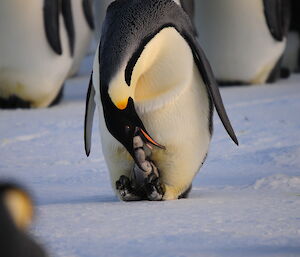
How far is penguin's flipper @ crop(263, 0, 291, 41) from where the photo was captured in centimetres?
770

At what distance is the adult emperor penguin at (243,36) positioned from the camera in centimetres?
775

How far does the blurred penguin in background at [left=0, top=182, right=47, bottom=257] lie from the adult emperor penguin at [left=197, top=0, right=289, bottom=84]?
6748 millimetres

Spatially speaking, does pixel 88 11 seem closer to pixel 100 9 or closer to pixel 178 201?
pixel 100 9

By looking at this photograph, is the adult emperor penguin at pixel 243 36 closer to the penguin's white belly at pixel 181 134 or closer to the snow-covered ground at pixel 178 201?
the snow-covered ground at pixel 178 201

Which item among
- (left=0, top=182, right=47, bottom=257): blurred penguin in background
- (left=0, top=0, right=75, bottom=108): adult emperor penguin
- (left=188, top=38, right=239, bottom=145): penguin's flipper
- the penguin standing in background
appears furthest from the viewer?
the penguin standing in background

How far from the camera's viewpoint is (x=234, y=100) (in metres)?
6.97

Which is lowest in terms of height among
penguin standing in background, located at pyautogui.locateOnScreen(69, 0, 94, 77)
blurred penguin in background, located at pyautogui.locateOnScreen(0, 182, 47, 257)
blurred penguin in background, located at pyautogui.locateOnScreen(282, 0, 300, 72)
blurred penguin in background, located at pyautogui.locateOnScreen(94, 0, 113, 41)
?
blurred penguin in background, located at pyautogui.locateOnScreen(282, 0, 300, 72)

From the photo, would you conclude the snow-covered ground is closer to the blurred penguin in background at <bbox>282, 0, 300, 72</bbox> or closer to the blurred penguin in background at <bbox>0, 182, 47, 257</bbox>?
the blurred penguin in background at <bbox>0, 182, 47, 257</bbox>

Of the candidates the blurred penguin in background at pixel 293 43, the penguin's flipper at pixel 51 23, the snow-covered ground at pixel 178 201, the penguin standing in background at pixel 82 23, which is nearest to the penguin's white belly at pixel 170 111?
the snow-covered ground at pixel 178 201

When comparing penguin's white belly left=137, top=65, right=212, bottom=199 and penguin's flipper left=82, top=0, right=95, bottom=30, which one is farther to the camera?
penguin's flipper left=82, top=0, right=95, bottom=30

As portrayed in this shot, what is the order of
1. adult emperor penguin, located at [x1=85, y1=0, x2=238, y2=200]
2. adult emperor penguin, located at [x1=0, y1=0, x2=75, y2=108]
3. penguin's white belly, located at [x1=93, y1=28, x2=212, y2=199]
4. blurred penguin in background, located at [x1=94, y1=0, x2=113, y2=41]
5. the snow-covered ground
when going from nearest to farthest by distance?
the snow-covered ground
adult emperor penguin, located at [x1=85, y1=0, x2=238, y2=200]
penguin's white belly, located at [x1=93, y1=28, x2=212, y2=199]
adult emperor penguin, located at [x1=0, y1=0, x2=75, y2=108]
blurred penguin in background, located at [x1=94, y1=0, x2=113, y2=41]

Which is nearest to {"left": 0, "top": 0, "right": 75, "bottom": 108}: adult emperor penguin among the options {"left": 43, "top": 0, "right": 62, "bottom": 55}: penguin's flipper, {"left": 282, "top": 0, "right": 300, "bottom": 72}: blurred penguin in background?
{"left": 43, "top": 0, "right": 62, "bottom": 55}: penguin's flipper

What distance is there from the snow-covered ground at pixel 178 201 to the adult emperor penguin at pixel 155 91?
0.17 m

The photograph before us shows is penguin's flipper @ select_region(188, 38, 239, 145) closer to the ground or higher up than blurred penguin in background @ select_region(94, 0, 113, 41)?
higher up
